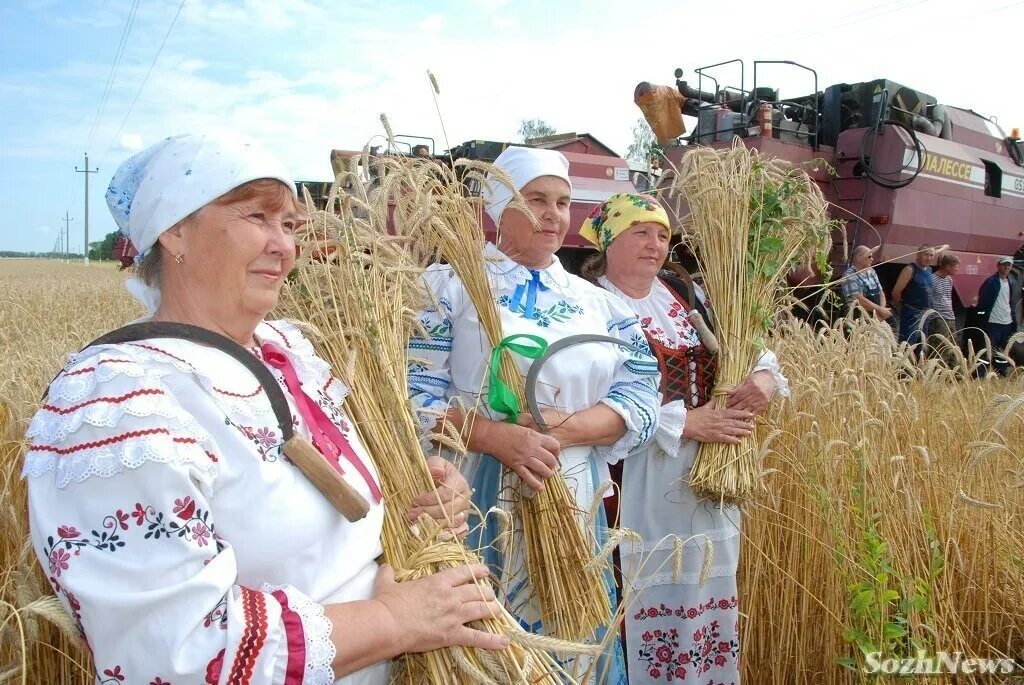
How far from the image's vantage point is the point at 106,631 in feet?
2.75

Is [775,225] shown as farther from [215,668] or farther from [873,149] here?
[873,149]

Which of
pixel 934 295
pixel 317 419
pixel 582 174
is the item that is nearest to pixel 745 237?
pixel 317 419

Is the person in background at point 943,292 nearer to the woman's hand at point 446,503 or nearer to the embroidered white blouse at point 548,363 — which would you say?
the embroidered white blouse at point 548,363

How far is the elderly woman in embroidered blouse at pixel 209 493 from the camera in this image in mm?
847

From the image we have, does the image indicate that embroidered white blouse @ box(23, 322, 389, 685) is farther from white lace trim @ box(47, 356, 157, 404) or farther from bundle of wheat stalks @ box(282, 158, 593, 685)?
bundle of wheat stalks @ box(282, 158, 593, 685)

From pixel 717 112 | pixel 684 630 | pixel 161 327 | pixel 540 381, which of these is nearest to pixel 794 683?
pixel 684 630

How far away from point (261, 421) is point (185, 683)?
33cm

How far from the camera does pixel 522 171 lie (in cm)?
199

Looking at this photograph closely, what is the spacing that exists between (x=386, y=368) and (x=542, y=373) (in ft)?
1.85

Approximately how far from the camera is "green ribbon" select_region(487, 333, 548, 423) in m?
1.74

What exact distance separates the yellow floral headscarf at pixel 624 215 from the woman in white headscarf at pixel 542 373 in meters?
0.26

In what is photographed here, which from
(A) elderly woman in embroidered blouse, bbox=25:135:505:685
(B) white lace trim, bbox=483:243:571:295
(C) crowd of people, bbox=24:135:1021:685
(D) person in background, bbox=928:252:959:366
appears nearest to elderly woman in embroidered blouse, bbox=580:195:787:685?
(B) white lace trim, bbox=483:243:571:295

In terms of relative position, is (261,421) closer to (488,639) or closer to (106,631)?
(106,631)

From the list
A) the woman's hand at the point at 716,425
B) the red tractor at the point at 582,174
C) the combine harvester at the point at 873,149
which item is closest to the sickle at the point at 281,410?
the woman's hand at the point at 716,425
